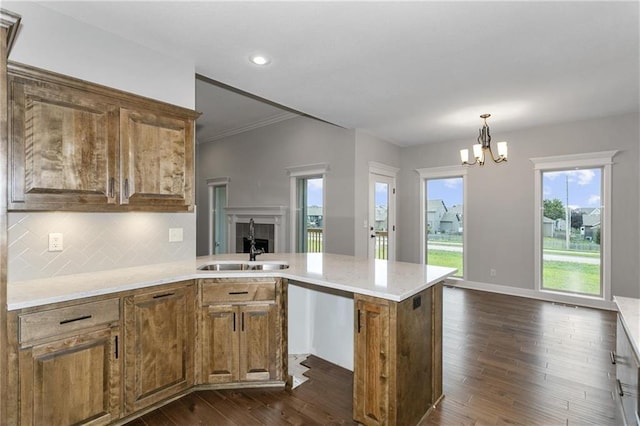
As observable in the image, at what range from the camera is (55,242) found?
2.22 metres

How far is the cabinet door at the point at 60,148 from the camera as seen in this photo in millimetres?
1884

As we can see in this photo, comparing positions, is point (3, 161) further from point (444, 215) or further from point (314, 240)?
point (444, 215)

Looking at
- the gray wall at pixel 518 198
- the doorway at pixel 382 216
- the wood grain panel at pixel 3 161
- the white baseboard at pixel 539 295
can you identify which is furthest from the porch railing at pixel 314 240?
the wood grain panel at pixel 3 161

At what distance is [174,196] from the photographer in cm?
261

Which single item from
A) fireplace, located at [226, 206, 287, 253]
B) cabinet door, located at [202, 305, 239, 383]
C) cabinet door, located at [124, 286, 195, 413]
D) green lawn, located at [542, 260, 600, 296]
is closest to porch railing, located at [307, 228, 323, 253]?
fireplace, located at [226, 206, 287, 253]

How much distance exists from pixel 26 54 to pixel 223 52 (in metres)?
1.32

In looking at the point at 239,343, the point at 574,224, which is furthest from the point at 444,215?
the point at 239,343

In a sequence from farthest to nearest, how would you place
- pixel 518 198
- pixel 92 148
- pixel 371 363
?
1. pixel 518 198
2. pixel 92 148
3. pixel 371 363

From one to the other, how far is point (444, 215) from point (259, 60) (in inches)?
186

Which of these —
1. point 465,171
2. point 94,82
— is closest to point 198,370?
point 94,82

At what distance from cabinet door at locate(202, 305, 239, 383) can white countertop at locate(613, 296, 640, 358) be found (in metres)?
2.23

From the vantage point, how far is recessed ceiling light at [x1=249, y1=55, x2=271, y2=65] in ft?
9.34

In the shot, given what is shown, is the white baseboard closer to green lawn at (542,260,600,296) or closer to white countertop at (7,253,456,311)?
green lawn at (542,260,600,296)

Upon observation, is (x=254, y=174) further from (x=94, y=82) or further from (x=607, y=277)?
(x=607, y=277)
